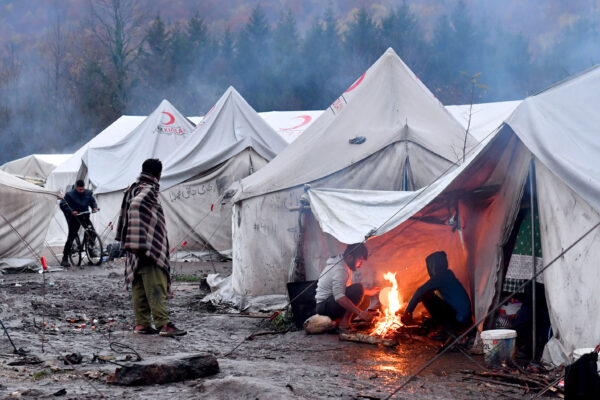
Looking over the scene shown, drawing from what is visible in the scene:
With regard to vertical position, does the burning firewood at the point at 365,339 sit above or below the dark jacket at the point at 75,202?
below

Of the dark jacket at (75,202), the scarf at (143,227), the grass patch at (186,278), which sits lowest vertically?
the grass patch at (186,278)

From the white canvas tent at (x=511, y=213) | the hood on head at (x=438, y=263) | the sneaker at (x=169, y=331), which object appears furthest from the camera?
the hood on head at (x=438, y=263)

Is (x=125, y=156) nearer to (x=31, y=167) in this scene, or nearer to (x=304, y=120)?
(x=304, y=120)

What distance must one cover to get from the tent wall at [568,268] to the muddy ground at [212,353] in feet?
2.05

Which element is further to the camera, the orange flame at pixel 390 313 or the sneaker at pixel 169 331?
the orange flame at pixel 390 313

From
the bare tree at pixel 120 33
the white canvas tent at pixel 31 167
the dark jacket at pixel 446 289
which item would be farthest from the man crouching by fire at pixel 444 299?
the bare tree at pixel 120 33

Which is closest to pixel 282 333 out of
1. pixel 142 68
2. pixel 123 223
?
pixel 123 223

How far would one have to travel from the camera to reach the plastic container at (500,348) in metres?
4.75

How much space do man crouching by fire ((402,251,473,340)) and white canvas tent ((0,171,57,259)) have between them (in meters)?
7.05

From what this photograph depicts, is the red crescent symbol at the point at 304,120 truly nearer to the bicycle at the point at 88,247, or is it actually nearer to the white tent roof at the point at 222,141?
the white tent roof at the point at 222,141

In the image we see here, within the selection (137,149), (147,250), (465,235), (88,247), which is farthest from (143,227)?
(137,149)

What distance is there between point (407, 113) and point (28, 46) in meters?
37.3

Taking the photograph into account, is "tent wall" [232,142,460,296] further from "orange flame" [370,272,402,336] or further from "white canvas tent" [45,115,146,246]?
"white canvas tent" [45,115,146,246]

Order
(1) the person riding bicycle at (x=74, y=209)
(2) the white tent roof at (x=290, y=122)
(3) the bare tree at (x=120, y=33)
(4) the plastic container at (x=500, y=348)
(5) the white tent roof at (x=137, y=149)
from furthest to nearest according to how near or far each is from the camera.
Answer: (3) the bare tree at (x=120, y=33) → (2) the white tent roof at (x=290, y=122) → (5) the white tent roof at (x=137, y=149) → (1) the person riding bicycle at (x=74, y=209) → (4) the plastic container at (x=500, y=348)
